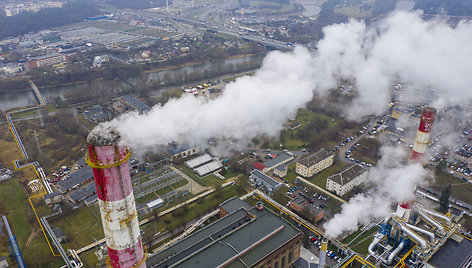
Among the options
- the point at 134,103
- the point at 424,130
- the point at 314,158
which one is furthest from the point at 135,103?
the point at 424,130

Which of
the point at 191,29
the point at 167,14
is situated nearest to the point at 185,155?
the point at 191,29

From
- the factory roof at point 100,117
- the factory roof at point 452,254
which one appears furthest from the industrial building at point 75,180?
the factory roof at point 452,254

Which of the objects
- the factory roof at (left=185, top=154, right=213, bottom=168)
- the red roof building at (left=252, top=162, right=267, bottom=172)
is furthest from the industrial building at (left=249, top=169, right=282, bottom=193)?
the factory roof at (left=185, top=154, right=213, bottom=168)

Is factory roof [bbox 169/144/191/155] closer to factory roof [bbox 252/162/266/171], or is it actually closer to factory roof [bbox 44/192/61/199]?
factory roof [bbox 252/162/266/171]

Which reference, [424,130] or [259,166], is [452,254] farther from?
[259,166]

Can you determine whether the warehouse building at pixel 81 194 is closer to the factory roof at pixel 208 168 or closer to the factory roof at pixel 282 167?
the factory roof at pixel 208 168

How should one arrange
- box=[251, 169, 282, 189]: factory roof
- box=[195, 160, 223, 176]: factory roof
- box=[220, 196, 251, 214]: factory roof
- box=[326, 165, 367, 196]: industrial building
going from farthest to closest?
box=[195, 160, 223, 176]: factory roof < box=[251, 169, 282, 189]: factory roof < box=[326, 165, 367, 196]: industrial building < box=[220, 196, 251, 214]: factory roof

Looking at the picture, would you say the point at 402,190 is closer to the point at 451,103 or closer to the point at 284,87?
the point at 284,87
